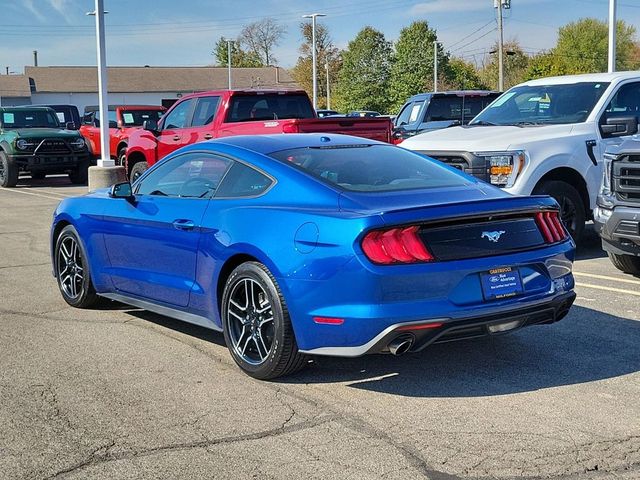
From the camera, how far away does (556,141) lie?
29.9 ft

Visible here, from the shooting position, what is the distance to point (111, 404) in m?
4.70

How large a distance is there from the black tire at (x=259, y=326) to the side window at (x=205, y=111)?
8802 mm

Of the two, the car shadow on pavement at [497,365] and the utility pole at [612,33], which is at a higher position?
the utility pole at [612,33]

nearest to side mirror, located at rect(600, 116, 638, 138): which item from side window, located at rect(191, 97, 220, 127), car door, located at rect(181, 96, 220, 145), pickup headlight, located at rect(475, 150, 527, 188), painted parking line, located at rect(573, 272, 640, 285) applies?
pickup headlight, located at rect(475, 150, 527, 188)

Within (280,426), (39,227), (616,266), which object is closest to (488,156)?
(616,266)

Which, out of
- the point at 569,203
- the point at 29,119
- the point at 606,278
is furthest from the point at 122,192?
the point at 29,119

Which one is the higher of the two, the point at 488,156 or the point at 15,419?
the point at 488,156

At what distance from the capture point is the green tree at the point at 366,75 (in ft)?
249

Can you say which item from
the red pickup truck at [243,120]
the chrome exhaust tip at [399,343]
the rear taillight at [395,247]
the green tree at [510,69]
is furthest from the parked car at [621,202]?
the green tree at [510,69]

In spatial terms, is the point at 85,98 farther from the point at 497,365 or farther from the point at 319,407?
the point at 319,407

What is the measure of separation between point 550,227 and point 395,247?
126 centimetres

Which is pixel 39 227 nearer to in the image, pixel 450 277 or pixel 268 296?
pixel 268 296

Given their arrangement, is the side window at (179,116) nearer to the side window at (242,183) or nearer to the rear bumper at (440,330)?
the side window at (242,183)

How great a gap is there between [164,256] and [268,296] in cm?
125
